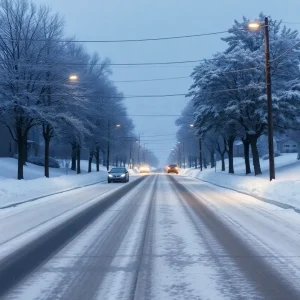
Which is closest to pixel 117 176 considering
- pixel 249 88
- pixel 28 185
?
pixel 249 88

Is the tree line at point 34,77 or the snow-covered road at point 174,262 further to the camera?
the tree line at point 34,77

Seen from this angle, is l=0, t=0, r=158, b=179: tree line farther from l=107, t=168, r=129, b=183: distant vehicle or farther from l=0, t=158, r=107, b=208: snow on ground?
Result: l=107, t=168, r=129, b=183: distant vehicle

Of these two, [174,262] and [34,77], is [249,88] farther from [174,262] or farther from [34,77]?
[174,262]

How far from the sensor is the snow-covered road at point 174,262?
7.12 meters

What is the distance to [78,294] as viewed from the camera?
22.9 feet

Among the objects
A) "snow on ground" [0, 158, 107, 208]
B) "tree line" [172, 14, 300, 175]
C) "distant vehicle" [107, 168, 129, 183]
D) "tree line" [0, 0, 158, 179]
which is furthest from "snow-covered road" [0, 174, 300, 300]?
"distant vehicle" [107, 168, 129, 183]

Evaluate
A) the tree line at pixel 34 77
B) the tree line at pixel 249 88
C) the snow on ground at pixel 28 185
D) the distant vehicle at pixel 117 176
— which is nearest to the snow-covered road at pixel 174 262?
the snow on ground at pixel 28 185

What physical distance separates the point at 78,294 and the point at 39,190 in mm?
22201

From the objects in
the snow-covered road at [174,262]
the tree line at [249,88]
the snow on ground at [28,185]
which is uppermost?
the tree line at [249,88]

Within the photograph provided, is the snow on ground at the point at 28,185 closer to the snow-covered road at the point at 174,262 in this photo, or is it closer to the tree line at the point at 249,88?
the snow-covered road at the point at 174,262

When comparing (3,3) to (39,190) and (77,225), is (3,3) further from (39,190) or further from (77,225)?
(77,225)

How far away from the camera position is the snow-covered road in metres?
7.12

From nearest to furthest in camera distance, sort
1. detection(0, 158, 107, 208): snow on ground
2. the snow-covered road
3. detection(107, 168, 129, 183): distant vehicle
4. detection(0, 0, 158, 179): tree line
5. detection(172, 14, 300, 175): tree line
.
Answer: the snow-covered road → detection(0, 158, 107, 208): snow on ground → detection(0, 0, 158, 179): tree line → detection(172, 14, 300, 175): tree line → detection(107, 168, 129, 183): distant vehicle

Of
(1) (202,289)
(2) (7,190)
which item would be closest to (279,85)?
(2) (7,190)
